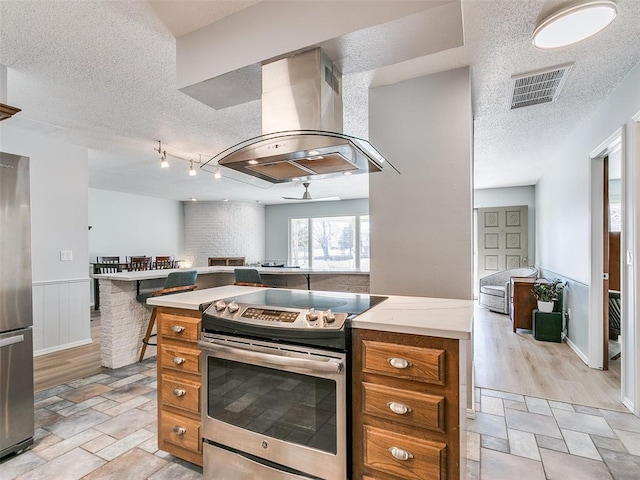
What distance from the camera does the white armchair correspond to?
5.73 m

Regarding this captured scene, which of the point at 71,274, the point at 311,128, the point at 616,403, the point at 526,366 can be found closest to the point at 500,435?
the point at 616,403

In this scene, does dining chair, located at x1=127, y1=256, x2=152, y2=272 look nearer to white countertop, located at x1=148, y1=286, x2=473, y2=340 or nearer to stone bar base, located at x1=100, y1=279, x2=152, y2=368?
stone bar base, located at x1=100, y1=279, x2=152, y2=368

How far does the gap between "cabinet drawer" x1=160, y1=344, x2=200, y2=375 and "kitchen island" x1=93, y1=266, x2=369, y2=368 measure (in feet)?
5.36

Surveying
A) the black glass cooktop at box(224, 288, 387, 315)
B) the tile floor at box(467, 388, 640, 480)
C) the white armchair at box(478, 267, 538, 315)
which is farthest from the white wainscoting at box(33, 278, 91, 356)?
the white armchair at box(478, 267, 538, 315)

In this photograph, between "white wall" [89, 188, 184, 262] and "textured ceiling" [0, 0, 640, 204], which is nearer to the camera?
"textured ceiling" [0, 0, 640, 204]

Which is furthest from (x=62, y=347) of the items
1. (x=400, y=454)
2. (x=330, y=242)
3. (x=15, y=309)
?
(x=330, y=242)

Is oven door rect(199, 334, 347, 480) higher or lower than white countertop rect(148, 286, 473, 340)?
lower

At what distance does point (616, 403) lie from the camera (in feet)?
8.21

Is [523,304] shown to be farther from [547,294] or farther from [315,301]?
[315,301]

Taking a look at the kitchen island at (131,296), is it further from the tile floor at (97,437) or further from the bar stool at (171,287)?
the tile floor at (97,437)

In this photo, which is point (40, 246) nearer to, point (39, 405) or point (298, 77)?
point (39, 405)

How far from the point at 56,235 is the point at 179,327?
3.19 metres

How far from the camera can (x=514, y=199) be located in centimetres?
691

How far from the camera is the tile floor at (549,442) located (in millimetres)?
1777
